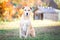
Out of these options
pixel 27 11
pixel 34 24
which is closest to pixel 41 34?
pixel 34 24

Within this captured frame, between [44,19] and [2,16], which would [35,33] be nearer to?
[44,19]

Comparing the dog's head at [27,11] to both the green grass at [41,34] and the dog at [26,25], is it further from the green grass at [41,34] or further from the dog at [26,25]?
the green grass at [41,34]

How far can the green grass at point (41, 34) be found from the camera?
75.4 inches

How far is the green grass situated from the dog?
0.05 metres

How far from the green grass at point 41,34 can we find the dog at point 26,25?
49 mm

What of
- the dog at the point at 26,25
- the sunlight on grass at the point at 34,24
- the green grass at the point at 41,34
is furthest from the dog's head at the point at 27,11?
the green grass at the point at 41,34

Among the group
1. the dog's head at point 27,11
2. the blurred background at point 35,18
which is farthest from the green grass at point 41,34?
the dog's head at point 27,11

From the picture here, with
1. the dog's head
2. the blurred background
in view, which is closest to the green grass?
the blurred background

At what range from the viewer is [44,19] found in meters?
1.94

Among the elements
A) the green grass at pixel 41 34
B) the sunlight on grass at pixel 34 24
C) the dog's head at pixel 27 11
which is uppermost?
the dog's head at pixel 27 11

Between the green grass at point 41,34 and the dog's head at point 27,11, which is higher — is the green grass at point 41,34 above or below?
below

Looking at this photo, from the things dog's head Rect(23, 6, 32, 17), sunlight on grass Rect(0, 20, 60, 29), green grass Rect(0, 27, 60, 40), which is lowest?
green grass Rect(0, 27, 60, 40)

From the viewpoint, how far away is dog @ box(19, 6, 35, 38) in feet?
6.23

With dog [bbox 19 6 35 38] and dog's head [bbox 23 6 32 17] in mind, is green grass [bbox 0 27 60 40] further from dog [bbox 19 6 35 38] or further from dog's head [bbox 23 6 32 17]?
dog's head [bbox 23 6 32 17]
